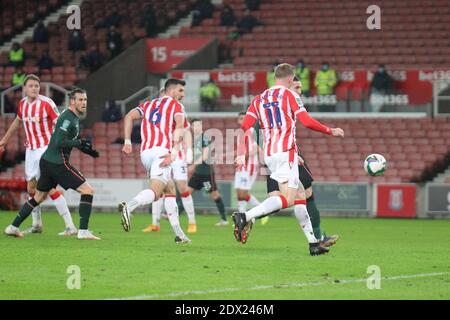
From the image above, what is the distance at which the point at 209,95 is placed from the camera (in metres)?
26.6

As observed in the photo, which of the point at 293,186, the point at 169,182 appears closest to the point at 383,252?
the point at 293,186

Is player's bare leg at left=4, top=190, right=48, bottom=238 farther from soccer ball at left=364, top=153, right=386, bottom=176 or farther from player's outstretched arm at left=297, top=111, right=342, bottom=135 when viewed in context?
soccer ball at left=364, top=153, right=386, bottom=176

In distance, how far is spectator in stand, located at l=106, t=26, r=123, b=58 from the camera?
29.8m

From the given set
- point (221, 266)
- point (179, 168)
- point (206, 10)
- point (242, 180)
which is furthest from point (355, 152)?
point (221, 266)

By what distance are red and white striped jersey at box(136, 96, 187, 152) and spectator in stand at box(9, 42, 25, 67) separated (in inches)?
675

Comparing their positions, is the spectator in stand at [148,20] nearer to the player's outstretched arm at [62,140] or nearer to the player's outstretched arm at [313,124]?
the player's outstretched arm at [62,140]

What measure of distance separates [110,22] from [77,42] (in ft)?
4.16

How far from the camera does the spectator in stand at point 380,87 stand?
1008 inches

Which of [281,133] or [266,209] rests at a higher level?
[281,133]

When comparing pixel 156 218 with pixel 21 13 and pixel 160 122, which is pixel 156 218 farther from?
pixel 21 13

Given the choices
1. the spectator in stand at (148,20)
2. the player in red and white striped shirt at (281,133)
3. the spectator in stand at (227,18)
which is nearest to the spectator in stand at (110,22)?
the spectator in stand at (148,20)

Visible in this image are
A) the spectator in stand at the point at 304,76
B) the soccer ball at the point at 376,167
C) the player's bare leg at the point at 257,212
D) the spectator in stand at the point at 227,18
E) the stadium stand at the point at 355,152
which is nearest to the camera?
the player's bare leg at the point at 257,212

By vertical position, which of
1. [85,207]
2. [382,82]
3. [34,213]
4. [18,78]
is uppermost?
[18,78]

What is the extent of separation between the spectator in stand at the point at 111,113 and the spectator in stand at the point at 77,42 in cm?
336
